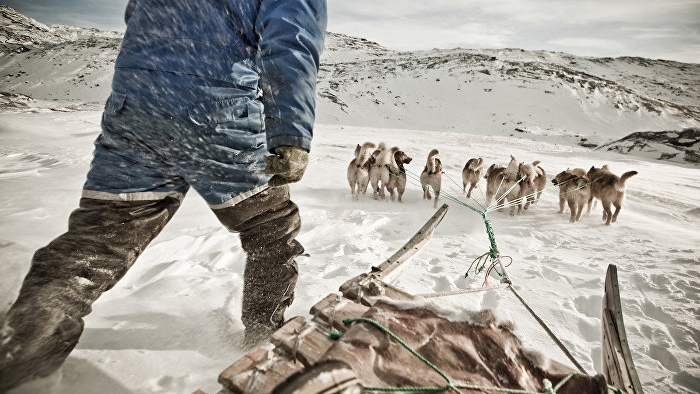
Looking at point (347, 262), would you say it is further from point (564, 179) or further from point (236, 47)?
point (564, 179)

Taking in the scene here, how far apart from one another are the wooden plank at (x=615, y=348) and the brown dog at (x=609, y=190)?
10.2 ft

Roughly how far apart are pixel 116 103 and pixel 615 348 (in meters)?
2.34

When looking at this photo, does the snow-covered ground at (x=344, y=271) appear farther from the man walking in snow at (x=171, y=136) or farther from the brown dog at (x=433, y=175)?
the man walking in snow at (x=171, y=136)

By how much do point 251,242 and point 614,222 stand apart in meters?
4.93

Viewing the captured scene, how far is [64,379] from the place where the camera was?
1375 millimetres

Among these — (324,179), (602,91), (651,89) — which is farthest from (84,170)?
(651,89)

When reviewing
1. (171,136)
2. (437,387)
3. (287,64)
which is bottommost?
(437,387)

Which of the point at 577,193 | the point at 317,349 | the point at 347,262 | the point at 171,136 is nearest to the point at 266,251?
the point at 171,136

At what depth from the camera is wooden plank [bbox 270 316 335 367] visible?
0.89 meters

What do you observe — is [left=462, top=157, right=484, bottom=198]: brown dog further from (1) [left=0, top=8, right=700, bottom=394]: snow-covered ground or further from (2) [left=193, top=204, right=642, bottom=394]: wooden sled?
(2) [left=193, top=204, right=642, bottom=394]: wooden sled

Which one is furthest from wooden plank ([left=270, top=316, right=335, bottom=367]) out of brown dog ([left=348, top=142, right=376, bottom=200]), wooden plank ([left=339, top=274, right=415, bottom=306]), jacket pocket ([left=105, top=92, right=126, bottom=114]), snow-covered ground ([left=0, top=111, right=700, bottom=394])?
brown dog ([left=348, top=142, right=376, bottom=200])

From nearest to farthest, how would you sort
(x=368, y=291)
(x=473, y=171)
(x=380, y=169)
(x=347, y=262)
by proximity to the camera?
(x=368, y=291) → (x=347, y=262) → (x=380, y=169) → (x=473, y=171)

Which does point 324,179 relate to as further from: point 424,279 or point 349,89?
point 349,89

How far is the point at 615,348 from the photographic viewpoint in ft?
4.90
